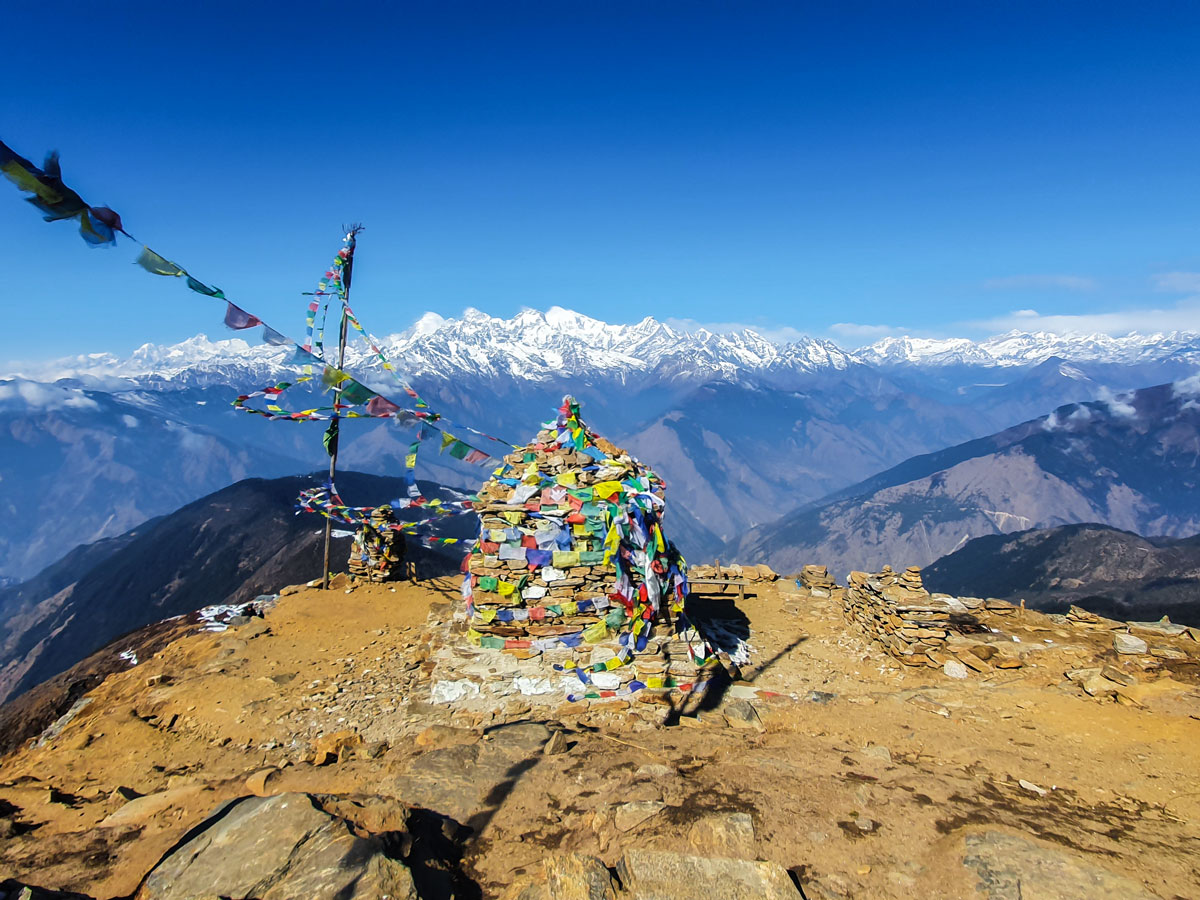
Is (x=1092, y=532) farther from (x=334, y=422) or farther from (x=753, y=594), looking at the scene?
(x=334, y=422)

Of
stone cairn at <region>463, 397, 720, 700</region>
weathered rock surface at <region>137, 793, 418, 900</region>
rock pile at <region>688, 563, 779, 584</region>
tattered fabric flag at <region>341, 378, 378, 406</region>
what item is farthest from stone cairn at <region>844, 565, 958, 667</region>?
weathered rock surface at <region>137, 793, 418, 900</region>

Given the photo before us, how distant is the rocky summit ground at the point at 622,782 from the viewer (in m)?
5.54

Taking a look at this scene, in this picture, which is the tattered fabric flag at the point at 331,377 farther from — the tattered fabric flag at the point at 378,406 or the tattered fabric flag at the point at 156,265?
the tattered fabric flag at the point at 156,265

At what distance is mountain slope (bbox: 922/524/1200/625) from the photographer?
66.4 metres

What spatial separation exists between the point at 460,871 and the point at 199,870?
7.83 feet

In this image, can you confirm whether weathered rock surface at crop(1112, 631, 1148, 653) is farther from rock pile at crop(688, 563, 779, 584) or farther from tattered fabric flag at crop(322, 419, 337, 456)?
tattered fabric flag at crop(322, 419, 337, 456)

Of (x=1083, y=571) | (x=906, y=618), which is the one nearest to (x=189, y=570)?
(x=906, y=618)

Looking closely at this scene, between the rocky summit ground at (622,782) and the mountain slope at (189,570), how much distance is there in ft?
147

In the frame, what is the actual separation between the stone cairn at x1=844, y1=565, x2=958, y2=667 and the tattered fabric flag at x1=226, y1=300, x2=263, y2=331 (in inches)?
604

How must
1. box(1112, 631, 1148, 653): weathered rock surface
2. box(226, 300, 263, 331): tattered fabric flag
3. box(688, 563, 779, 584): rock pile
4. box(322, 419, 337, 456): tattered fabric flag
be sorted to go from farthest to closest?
box(688, 563, 779, 584): rock pile → box(322, 419, 337, 456): tattered fabric flag → box(1112, 631, 1148, 653): weathered rock surface → box(226, 300, 263, 331): tattered fabric flag

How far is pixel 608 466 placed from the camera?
13406 millimetres

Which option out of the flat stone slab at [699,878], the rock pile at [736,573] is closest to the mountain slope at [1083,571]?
the rock pile at [736,573]

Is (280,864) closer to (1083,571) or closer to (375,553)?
(375,553)

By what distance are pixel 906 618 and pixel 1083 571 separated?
113005 millimetres
